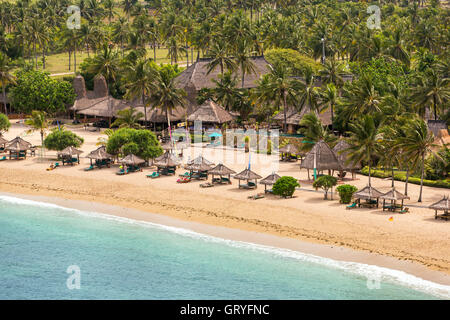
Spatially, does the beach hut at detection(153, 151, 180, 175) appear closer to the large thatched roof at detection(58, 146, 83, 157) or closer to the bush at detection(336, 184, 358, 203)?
the large thatched roof at detection(58, 146, 83, 157)

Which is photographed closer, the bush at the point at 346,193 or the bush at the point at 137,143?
the bush at the point at 346,193

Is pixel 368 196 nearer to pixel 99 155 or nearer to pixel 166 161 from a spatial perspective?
pixel 166 161

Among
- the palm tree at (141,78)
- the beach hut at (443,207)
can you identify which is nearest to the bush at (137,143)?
the palm tree at (141,78)

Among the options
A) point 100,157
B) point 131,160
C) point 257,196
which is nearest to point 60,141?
point 100,157

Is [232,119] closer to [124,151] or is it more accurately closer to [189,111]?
[189,111]

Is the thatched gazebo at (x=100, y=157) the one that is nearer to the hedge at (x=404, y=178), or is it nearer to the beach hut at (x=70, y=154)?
the beach hut at (x=70, y=154)
